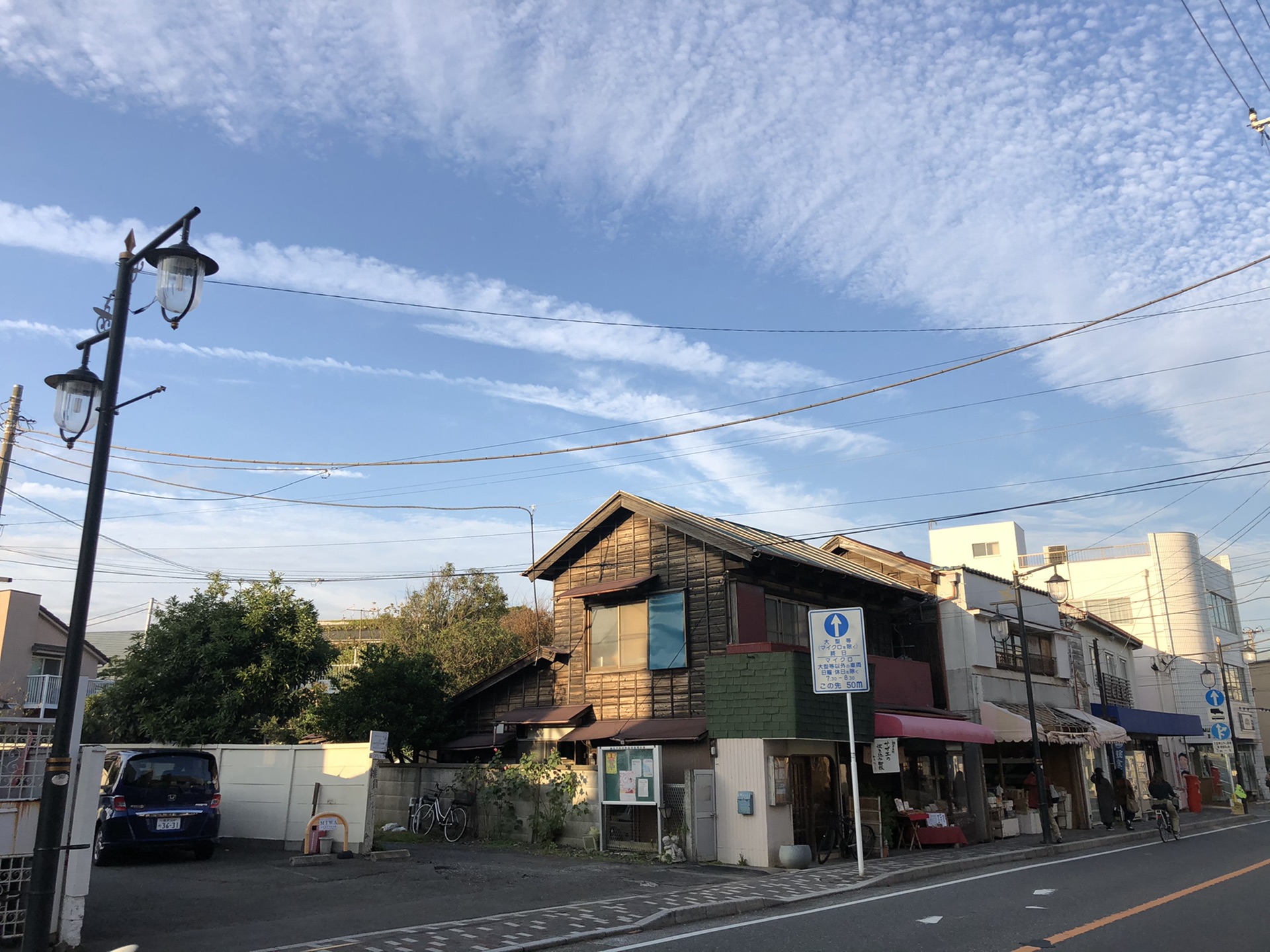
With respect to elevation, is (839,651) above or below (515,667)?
below

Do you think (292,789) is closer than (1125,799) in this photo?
Yes

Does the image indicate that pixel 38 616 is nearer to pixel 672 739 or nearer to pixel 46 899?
pixel 672 739

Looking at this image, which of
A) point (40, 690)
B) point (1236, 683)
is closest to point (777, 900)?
point (40, 690)

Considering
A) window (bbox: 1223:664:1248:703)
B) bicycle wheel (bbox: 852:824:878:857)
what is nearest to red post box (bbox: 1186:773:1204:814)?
window (bbox: 1223:664:1248:703)

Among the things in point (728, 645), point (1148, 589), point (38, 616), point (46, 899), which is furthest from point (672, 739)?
point (1148, 589)

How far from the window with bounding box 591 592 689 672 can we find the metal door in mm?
3222

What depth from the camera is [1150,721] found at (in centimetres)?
3444

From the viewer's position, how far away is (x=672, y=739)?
742 inches

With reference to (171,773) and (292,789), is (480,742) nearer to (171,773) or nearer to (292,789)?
(292,789)

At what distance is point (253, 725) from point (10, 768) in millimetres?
15586

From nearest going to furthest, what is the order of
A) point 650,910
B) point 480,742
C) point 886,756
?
point 650,910 → point 886,756 → point 480,742

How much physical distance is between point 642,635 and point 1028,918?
1204 cm

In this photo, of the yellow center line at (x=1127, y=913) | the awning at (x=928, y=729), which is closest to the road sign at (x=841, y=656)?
the awning at (x=928, y=729)

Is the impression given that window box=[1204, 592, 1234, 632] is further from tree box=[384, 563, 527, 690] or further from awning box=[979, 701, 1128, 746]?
tree box=[384, 563, 527, 690]
